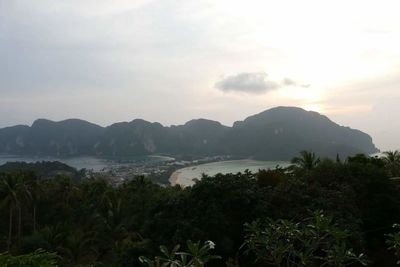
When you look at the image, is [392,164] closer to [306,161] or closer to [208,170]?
[306,161]

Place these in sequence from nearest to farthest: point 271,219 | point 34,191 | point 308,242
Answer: point 308,242
point 271,219
point 34,191

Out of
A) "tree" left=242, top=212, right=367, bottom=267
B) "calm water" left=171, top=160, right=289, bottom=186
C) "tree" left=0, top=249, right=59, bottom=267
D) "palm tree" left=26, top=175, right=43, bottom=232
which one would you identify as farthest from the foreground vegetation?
"calm water" left=171, top=160, right=289, bottom=186

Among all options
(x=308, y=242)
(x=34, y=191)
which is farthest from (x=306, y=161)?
(x=308, y=242)

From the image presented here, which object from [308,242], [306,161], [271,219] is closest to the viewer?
[308,242]

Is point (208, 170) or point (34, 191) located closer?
point (34, 191)

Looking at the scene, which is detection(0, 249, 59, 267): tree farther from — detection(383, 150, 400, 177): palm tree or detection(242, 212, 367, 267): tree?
detection(383, 150, 400, 177): palm tree

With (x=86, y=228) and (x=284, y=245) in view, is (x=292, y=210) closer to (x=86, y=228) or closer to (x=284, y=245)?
(x=284, y=245)

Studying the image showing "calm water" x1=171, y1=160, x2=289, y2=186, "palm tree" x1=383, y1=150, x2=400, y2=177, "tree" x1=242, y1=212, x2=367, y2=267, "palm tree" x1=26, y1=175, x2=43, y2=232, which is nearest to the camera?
"tree" x1=242, y1=212, x2=367, y2=267

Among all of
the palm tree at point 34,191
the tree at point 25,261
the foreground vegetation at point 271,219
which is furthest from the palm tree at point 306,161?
the tree at point 25,261

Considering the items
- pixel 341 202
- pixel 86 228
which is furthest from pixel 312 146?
pixel 341 202

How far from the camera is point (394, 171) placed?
30844mm

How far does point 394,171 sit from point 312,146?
162191 mm

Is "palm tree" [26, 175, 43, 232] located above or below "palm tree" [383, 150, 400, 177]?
below

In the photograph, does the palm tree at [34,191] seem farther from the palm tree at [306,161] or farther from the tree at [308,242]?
the tree at [308,242]
